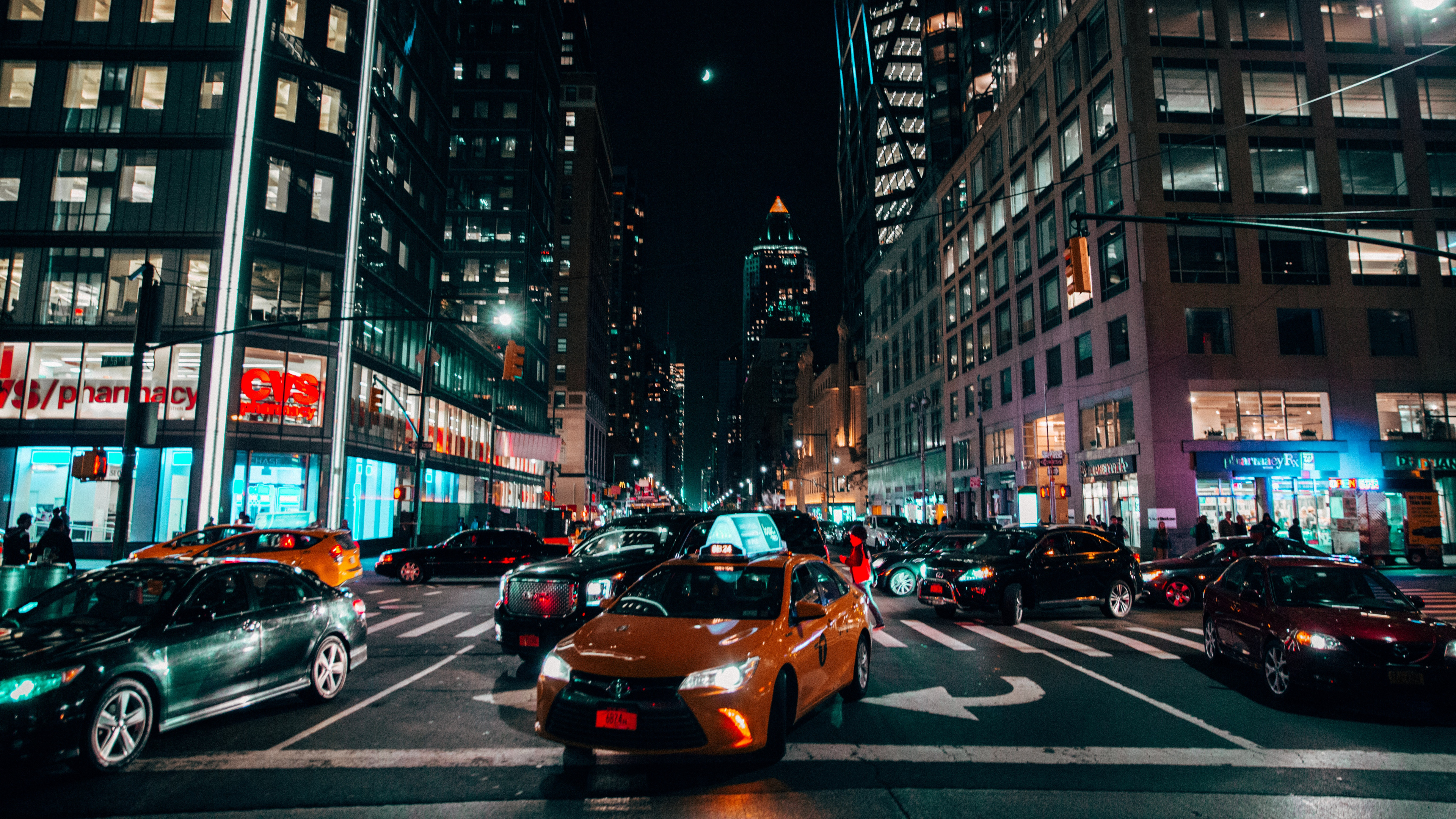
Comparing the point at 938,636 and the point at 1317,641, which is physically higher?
the point at 1317,641

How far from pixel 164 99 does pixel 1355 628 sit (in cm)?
4121

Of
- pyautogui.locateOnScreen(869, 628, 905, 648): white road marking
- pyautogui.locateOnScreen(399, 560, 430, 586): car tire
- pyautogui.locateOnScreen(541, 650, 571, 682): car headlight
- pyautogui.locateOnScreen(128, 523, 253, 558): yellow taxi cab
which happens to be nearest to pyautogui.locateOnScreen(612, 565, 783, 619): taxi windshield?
pyautogui.locateOnScreen(541, 650, 571, 682): car headlight

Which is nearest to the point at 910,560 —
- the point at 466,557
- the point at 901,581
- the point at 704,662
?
the point at 901,581

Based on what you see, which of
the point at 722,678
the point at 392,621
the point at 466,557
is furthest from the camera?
the point at 466,557

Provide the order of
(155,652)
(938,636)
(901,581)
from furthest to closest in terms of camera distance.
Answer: (901,581), (938,636), (155,652)

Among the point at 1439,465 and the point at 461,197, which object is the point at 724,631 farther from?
the point at 461,197

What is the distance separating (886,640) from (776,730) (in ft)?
23.4

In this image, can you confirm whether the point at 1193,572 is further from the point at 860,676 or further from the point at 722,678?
the point at 722,678

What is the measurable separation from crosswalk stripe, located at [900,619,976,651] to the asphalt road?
169 centimetres

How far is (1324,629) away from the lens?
26.8 feet

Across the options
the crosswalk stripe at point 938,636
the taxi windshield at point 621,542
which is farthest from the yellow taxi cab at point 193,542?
the crosswalk stripe at point 938,636

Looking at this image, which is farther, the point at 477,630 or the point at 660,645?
the point at 477,630

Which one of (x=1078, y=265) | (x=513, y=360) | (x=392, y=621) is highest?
(x=1078, y=265)

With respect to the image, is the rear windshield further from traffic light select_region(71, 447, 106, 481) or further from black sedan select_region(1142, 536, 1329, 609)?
traffic light select_region(71, 447, 106, 481)
